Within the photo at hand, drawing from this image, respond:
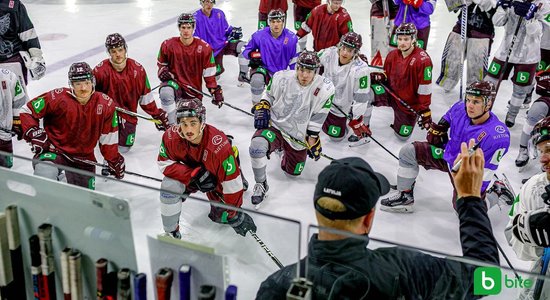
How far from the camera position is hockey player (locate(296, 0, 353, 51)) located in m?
5.75

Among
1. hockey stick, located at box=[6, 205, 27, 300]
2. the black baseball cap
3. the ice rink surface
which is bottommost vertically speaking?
the ice rink surface

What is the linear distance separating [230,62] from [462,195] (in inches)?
224

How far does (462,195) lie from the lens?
1433 mm

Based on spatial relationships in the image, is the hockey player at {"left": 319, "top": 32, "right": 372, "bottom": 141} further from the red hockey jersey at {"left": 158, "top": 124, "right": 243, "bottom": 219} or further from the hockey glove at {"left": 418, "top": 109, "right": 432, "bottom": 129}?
the red hockey jersey at {"left": 158, "top": 124, "right": 243, "bottom": 219}

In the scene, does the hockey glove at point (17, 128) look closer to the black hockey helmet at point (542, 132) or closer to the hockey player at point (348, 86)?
the hockey player at point (348, 86)

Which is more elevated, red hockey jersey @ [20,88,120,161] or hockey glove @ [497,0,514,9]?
hockey glove @ [497,0,514,9]

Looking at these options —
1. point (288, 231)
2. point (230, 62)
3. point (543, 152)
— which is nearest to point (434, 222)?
point (543, 152)

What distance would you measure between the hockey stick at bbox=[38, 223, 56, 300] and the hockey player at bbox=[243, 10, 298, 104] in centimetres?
398

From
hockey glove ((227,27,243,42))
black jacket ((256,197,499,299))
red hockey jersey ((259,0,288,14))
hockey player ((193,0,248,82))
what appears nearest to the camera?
black jacket ((256,197,499,299))

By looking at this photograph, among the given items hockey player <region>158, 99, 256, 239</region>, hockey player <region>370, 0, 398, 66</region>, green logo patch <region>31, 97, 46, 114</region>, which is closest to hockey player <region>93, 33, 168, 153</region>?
green logo patch <region>31, 97, 46, 114</region>

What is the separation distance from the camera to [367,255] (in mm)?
1300

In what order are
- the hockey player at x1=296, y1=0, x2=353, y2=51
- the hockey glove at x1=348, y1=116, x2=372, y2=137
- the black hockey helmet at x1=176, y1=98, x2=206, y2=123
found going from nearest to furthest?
the black hockey helmet at x1=176, y1=98, x2=206, y2=123 → the hockey glove at x1=348, y1=116, x2=372, y2=137 → the hockey player at x1=296, y1=0, x2=353, y2=51

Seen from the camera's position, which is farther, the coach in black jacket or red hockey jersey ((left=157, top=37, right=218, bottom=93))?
red hockey jersey ((left=157, top=37, right=218, bottom=93))

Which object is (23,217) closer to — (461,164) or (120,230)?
(120,230)
